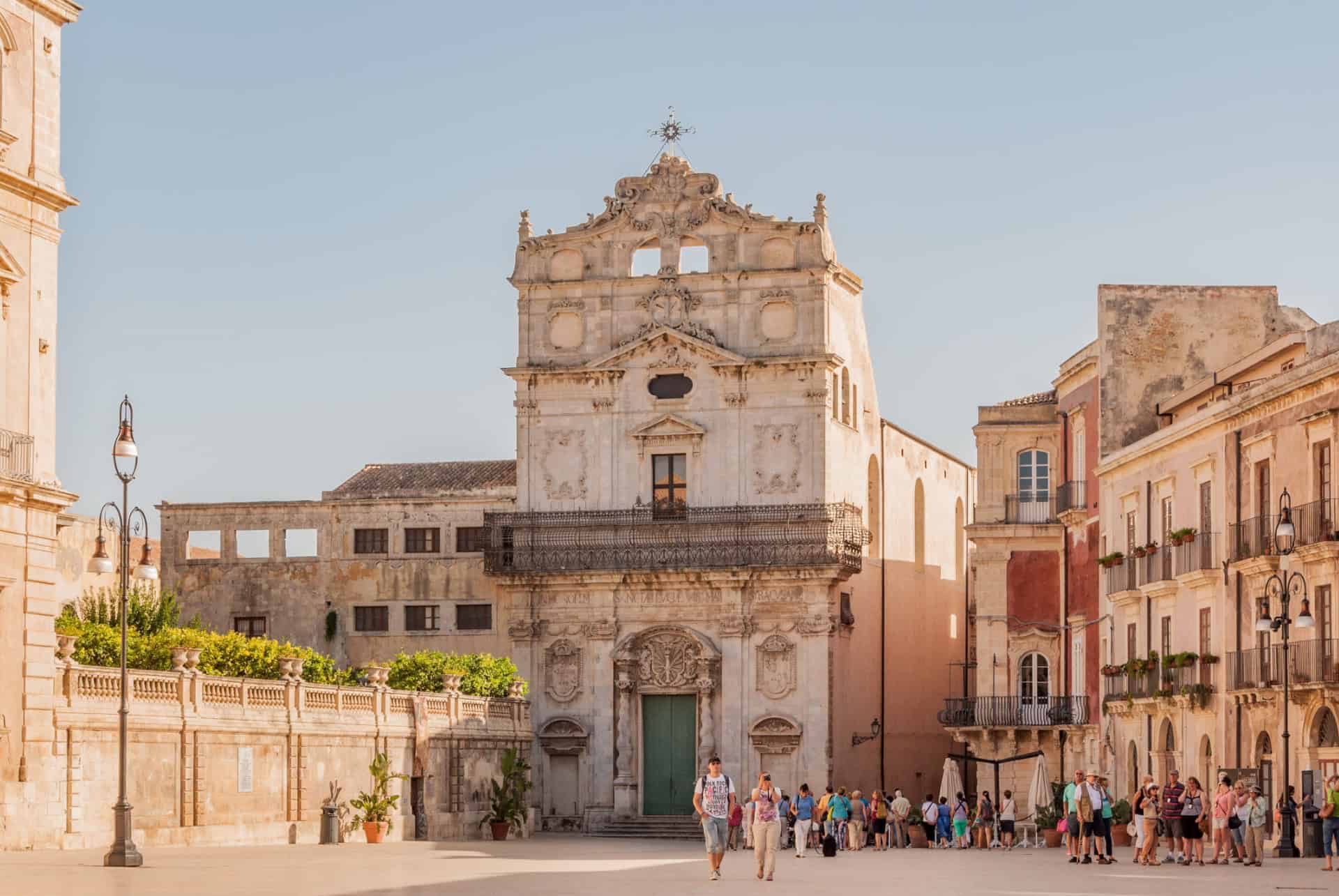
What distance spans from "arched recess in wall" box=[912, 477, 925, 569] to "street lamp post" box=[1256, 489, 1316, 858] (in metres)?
25.7

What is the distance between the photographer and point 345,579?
63031 mm

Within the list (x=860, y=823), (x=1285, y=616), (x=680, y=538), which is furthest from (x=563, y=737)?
(x=1285, y=616)

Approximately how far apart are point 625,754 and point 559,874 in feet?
93.1

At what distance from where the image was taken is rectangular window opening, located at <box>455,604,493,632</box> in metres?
62.1

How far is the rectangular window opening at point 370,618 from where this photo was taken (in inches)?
2469

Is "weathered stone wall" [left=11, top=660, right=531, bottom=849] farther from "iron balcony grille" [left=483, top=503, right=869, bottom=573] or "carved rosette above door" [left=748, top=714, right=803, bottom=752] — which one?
"carved rosette above door" [left=748, top=714, right=803, bottom=752]

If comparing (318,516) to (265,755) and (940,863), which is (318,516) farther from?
(940,863)

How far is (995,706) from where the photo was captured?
5553cm

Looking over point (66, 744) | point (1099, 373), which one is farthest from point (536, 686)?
point (66, 744)

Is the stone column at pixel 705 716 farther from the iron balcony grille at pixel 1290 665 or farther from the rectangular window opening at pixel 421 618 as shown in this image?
the iron balcony grille at pixel 1290 665

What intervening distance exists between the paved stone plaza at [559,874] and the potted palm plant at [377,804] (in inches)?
152

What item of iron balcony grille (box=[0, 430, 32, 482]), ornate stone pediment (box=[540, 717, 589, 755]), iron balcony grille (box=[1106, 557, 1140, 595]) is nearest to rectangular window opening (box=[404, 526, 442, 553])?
ornate stone pediment (box=[540, 717, 589, 755])

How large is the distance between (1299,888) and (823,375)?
31736mm

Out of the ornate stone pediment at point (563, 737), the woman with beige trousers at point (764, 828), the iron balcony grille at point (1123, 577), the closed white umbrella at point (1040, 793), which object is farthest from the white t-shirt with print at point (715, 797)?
the ornate stone pediment at point (563, 737)
